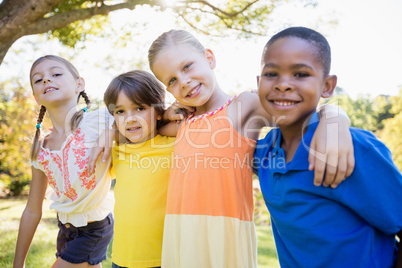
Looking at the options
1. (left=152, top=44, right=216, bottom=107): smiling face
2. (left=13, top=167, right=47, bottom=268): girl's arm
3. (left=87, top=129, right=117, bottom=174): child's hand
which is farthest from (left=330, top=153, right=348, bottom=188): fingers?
(left=13, top=167, right=47, bottom=268): girl's arm

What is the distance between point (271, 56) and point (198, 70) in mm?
568

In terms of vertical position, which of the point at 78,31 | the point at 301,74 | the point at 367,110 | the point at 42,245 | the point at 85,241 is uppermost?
the point at 367,110

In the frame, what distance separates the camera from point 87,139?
7.55 ft

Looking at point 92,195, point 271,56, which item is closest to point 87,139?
point 92,195

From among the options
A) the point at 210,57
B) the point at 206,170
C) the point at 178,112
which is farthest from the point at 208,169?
the point at 210,57

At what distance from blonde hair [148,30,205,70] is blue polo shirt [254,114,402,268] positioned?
88cm

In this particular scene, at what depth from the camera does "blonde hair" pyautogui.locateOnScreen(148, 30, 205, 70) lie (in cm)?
190

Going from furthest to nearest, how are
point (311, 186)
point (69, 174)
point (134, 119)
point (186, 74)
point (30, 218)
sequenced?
point (30, 218) < point (69, 174) < point (134, 119) < point (186, 74) < point (311, 186)

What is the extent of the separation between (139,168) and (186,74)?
67cm

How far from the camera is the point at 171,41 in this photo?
1.90m

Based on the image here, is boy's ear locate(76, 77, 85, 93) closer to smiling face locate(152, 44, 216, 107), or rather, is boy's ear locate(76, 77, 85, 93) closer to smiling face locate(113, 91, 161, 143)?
smiling face locate(113, 91, 161, 143)

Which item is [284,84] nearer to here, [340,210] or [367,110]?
[340,210]

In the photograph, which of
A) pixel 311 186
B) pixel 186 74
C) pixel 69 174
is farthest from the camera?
pixel 69 174

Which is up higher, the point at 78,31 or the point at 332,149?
the point at 78,31
